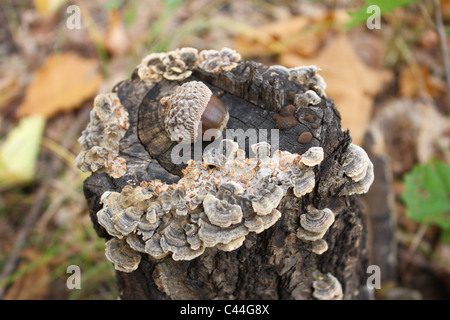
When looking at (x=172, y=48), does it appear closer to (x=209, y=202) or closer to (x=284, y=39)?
(x=284, y=39)

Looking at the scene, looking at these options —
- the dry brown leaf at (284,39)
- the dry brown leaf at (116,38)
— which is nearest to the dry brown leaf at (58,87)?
the dry brown leaf at (116,38)

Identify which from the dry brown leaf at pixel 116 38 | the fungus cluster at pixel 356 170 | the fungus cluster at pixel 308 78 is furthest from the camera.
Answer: the dry brown leaf at pixel 116 38

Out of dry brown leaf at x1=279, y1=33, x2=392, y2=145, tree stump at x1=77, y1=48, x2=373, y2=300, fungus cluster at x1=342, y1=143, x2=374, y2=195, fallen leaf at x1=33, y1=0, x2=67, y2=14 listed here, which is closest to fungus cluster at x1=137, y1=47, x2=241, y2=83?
tree stump at x1=77, y1=48, x2=373, y2=300

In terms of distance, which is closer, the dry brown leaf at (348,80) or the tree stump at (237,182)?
the tree stump at (237,182)

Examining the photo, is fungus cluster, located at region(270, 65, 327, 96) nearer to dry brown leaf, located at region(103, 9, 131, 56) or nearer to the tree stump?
the tree stump

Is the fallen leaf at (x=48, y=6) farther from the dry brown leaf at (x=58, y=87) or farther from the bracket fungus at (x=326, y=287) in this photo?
the bracket fungus at (x=326, y=287)

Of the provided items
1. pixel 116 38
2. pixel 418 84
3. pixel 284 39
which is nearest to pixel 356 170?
pixel 284 39
